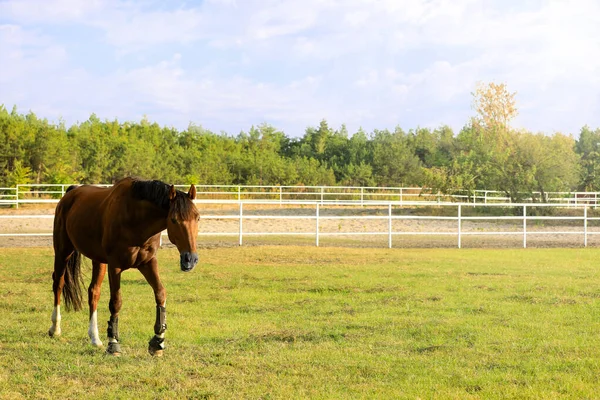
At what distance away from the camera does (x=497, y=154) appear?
109 feet

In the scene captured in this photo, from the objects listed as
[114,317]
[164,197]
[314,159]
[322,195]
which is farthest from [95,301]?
[314,159]

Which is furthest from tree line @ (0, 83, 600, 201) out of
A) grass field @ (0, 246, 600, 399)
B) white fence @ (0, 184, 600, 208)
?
grass field @ (0, 246, 600, 399)

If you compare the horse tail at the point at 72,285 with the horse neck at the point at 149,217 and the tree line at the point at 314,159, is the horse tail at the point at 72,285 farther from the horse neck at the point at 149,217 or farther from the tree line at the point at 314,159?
the tree line at the point at 314,159

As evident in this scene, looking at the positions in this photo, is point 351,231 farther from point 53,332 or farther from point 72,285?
point 53,332

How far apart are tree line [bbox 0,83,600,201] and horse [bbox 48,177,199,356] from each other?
27.4m

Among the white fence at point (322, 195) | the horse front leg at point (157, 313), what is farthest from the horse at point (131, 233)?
the white fence at point (322, 195)

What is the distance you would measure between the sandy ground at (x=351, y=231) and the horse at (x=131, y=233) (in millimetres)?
8158

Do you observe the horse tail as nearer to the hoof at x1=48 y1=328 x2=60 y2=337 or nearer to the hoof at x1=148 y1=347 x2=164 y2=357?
the hoof at x1=48 y1=328 x2=60 y2=337

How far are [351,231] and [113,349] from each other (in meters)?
18.7

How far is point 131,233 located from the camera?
5812 mm

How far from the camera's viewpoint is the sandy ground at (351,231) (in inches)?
734

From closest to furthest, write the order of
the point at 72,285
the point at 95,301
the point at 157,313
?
the point at 157,313 < the point at 95,301 < the point at 72,285

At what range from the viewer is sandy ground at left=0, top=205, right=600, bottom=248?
18.6 metres

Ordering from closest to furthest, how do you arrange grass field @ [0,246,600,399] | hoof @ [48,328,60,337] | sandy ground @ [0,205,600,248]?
grass field @ [0,246,600,399]
hoof @ [48,328,60,337]
sandy ground @ [0,205,600,248]
